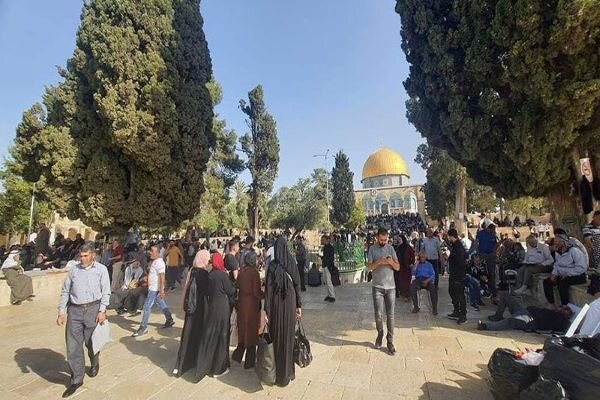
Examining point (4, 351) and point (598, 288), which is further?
point (4, 351)

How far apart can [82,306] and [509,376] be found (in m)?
4.84

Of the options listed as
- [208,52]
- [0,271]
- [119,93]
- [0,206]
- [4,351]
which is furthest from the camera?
[0,206]

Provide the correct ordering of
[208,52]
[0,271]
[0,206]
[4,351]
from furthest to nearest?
[0,206], [208,52], [0,271], [4,351]

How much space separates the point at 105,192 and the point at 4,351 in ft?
24.0

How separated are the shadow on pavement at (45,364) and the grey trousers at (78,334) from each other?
437 millimetres

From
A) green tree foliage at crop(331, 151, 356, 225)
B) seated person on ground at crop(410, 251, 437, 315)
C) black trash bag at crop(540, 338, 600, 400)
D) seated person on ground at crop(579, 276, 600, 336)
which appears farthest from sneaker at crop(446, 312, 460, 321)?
green tree foliage at crop(331, 151, 356, 225)

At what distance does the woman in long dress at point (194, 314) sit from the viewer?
4316 millimetres

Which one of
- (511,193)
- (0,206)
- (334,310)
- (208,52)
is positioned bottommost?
(334,310)

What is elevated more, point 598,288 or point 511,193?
point 511,193

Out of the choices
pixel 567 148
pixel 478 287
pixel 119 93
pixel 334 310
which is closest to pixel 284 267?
pixel 334 310

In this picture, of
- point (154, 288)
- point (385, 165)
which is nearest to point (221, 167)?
point (154, 288)

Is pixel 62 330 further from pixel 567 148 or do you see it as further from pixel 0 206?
pixel 0 206

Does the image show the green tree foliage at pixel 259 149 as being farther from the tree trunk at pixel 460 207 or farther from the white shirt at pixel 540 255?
the white shirt at pixel 540 255

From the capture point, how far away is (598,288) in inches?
168
